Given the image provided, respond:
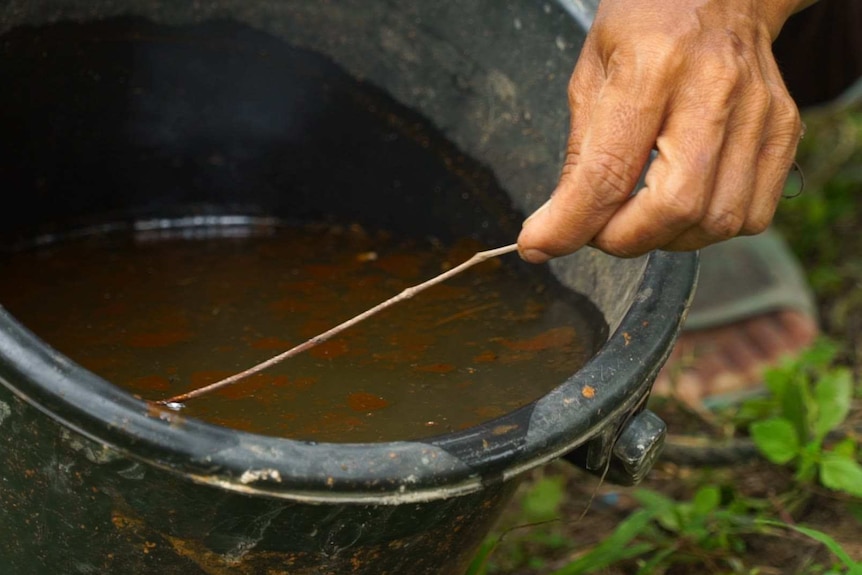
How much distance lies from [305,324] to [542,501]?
1.84 feet

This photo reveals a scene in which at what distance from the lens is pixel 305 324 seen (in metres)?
1.63

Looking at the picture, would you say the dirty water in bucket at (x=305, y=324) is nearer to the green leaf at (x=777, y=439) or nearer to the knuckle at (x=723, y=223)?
the knuckle at (x=723, y=223)

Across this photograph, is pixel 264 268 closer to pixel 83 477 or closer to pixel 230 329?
pixel 230 329

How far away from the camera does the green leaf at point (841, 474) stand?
5.48 ft

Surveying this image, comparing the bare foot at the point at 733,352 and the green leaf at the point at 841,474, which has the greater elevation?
the green leaf at the point at 841,474

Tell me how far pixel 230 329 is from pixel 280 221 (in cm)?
50

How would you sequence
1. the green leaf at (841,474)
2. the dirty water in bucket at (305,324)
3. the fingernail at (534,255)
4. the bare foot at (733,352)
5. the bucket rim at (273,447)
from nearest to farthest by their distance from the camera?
the bucket rim at (273,447)
the fingernail at (534,255)
the dirty water in bucket at (305,324)
the green leaf at (841,474)
the bare foot at (733,352)

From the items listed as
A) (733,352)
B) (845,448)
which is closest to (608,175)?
(845,448)

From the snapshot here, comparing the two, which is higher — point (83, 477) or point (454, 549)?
point (83, 477)

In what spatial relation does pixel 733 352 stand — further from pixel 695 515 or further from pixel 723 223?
pixel 723 223

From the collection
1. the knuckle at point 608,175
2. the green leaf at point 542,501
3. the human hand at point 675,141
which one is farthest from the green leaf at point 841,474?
the knuckle at point 608,175

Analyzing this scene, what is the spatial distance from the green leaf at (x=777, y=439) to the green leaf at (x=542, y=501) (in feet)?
1.19

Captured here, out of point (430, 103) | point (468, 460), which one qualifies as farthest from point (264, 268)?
point (468, 460)

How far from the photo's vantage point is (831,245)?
2965mm
